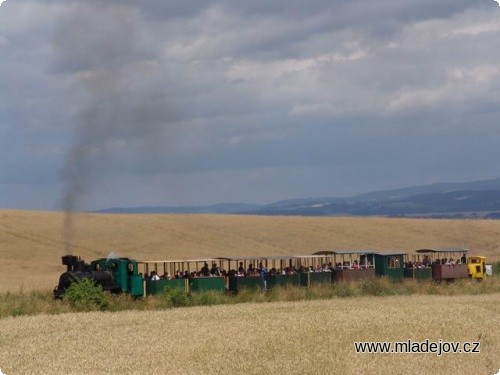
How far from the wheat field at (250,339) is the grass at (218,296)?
2235 mm

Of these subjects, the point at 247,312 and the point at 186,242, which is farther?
the point at 186,242

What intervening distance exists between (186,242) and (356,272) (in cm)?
3198

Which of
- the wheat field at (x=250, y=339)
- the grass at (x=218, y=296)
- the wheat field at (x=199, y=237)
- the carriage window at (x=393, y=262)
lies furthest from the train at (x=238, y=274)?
the wheat field at (x=199, y=237)

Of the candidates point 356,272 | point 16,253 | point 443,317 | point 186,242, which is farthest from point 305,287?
point 186,242

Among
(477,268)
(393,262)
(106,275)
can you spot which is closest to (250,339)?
(106,275)

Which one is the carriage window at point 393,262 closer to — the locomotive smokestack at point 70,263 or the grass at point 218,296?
the grass at point 218,296

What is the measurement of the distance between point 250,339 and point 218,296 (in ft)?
Answer: 49.9

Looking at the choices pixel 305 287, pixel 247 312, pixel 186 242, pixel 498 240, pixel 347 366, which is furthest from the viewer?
pixel 498 240

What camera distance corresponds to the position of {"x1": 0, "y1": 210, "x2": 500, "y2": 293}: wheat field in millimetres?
63812

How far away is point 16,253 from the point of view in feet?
208

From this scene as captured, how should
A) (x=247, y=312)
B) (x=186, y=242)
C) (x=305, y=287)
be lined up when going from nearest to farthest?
(x=247, y=312) < (x=305, y=287) < (x=186, y=242)

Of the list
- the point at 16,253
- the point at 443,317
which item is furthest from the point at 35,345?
the point at 16,253

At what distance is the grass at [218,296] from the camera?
107 feet

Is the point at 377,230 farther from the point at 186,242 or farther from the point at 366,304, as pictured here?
the point at 366,304
